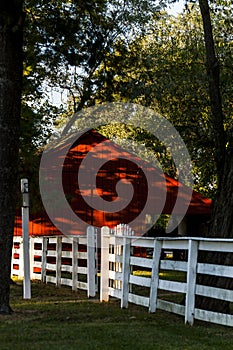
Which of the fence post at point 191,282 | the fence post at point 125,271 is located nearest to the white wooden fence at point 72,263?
the fence post at point 125,271

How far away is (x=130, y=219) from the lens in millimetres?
24219

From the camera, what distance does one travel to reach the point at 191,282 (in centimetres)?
961

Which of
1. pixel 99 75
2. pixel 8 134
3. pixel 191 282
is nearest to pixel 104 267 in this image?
pixel 8 134

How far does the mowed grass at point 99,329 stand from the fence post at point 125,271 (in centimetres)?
19

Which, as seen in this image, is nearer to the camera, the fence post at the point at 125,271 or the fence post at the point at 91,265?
the fence post at the point at 125,271

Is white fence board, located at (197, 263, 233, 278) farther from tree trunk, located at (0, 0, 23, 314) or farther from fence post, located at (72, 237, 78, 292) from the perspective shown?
fence post, located at (72, 237, 78, 292)

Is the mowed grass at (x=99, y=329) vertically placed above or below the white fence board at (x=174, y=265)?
below

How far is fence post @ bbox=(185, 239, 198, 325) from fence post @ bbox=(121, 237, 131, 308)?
2.58 metres

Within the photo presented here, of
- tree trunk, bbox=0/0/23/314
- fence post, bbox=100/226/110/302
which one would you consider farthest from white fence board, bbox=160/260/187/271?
tree trunk, bbox=0/0/23/314

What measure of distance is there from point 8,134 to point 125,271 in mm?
3289

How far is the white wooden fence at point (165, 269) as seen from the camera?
903cm

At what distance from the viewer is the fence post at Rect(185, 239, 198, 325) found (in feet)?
31.2

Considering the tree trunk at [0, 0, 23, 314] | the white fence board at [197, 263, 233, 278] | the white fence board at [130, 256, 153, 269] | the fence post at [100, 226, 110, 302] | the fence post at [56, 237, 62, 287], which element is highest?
the tree trunk at [0, 0, 23, 314]

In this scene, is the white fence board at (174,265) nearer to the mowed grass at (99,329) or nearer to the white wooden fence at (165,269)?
the white wooden fence at (165,269)
